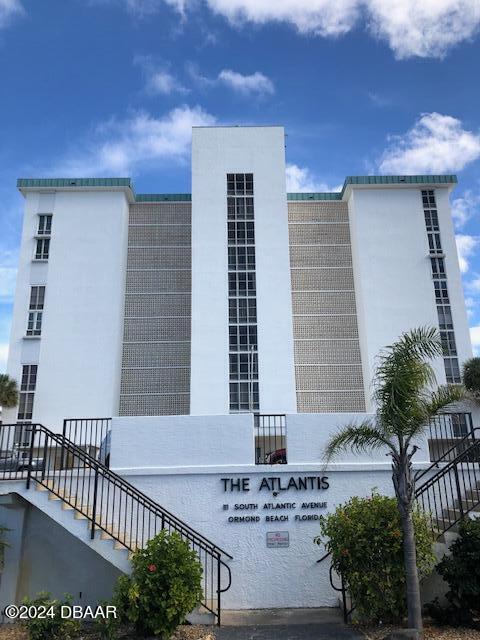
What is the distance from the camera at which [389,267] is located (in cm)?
2973

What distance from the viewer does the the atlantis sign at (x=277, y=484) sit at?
11.9m

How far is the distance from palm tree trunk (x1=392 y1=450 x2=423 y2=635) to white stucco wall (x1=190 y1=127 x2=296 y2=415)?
1732cm

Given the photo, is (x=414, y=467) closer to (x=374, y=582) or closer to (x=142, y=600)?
(x=374, y=582)

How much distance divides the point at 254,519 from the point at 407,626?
12.0ft

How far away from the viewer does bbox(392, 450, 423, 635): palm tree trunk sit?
28.5 feet

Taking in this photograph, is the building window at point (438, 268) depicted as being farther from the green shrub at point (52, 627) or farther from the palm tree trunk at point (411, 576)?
the green shrub at point (52, 627)

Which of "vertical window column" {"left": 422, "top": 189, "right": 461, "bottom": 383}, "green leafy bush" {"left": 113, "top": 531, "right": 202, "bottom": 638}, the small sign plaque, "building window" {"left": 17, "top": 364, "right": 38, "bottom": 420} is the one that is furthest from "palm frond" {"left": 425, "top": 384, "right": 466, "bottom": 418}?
"building window" {"left": 17, "top": 364, "right": 38, "bottom": 420}

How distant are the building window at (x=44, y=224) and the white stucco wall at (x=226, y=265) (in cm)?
856

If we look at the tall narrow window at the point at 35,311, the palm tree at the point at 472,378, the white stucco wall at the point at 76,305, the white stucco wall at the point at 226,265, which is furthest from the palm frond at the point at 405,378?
the tall narrow window at the point at 35,311

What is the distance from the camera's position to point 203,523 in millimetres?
11672

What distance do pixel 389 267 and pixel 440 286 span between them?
3113 millimetres

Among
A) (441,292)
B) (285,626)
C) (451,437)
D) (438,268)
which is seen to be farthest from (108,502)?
(438,268)

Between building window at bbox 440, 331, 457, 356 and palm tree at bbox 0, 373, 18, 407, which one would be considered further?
building window at bbox 440, 331, 457, 356

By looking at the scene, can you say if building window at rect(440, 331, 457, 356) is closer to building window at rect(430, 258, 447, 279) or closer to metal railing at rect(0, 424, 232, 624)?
building window at rect(430, 258, 447, 279)
